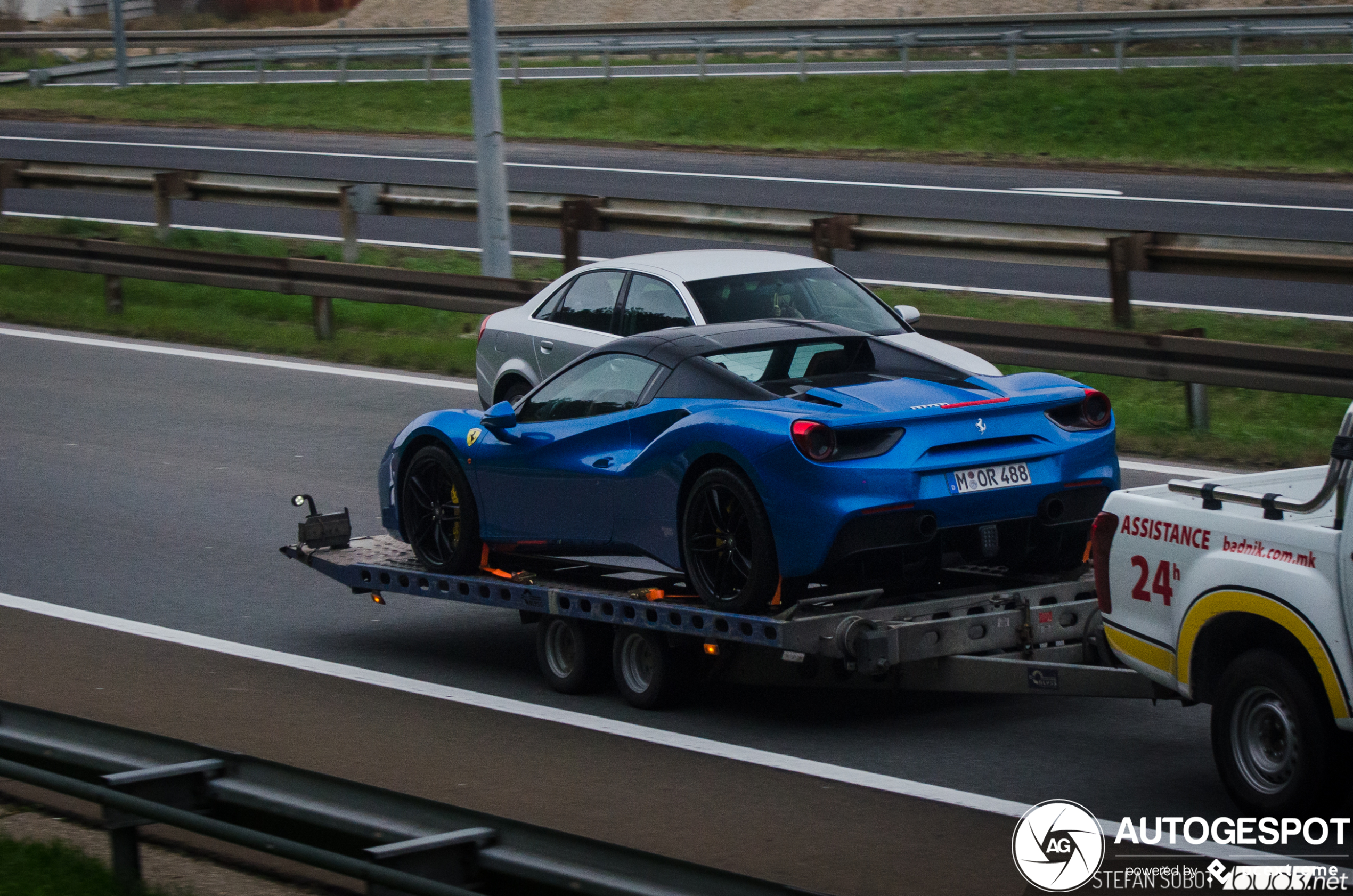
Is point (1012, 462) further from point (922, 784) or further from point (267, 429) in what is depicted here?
point (267, 429)

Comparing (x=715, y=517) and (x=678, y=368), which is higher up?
(x=678, y=368)

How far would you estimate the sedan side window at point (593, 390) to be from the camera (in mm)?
8688

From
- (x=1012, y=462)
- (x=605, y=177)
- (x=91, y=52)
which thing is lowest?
(x=1012, y=462)

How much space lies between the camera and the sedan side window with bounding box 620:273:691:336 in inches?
468

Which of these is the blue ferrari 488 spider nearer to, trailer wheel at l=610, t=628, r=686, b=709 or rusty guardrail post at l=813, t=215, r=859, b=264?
trailer wheel at l=610, t=628, r=686, b=709

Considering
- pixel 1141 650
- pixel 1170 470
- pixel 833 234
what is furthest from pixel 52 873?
pixel 833 234

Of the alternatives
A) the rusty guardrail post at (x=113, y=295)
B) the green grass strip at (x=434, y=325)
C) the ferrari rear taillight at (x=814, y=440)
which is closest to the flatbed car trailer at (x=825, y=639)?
the ferrari rear taillight at (x=814, y=440)

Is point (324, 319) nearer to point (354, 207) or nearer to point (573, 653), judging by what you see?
point (354, 207)

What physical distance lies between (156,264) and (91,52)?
34.5m

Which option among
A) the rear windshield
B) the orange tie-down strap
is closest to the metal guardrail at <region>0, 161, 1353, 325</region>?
the rear windshield

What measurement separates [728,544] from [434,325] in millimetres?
12069

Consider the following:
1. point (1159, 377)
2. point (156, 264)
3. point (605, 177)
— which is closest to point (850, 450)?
point (1159, 377)

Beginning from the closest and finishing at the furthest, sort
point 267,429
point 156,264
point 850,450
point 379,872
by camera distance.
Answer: point 379,872
point 850,450
point 267,429
point 156,264

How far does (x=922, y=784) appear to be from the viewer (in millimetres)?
7020
